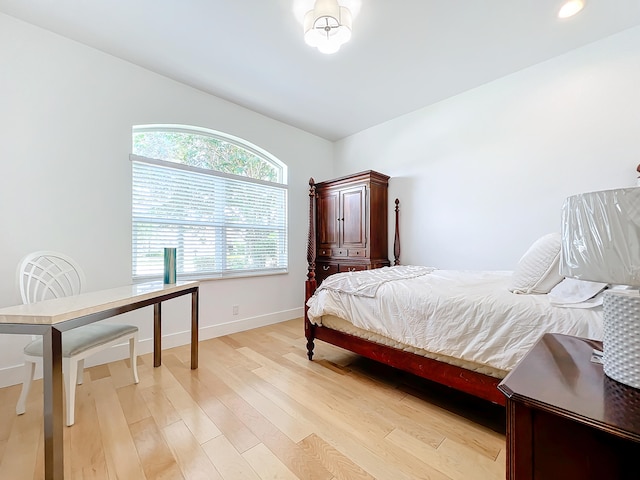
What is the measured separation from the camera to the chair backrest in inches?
73.3

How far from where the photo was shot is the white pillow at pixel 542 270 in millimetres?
1500

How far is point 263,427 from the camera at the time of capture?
1.52m

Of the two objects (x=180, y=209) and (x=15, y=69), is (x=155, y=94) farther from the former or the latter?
(x=180, y=209)

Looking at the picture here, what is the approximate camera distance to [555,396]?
633 mm

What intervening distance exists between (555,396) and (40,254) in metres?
2.78

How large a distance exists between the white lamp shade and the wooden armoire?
2.67m

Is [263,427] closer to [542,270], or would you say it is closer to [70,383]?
[70,383]

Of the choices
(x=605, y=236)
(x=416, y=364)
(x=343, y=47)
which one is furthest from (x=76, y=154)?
(x=605, y=236)

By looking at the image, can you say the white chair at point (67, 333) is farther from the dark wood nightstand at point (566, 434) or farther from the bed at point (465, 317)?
the dark wood nightstand at point (566, 434)

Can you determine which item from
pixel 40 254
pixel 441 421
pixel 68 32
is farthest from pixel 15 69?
pixel 441 421

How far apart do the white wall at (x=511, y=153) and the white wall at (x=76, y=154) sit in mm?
2595

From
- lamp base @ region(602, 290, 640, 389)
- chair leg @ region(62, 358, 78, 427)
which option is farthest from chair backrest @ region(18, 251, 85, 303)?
lamp base @ region(602, 290, 640, 389)

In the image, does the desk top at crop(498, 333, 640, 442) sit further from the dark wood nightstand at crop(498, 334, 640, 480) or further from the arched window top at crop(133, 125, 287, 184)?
the arched window top at crop(133, 125, 287, 184)

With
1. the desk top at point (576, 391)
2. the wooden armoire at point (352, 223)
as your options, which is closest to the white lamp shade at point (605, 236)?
the desk top at point (576, 391)
